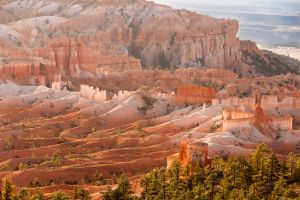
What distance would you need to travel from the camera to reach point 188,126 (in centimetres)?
5662

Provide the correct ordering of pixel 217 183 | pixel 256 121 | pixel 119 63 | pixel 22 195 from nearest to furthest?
pixel 217 183 < pixel 22 195 < pixel 256 121 < pixel 119 63

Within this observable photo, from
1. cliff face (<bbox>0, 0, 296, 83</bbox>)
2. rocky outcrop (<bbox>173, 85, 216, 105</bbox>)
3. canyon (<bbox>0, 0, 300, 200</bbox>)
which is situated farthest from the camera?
cliff face (<bbox>0, 0, 296, 83</bbox>)

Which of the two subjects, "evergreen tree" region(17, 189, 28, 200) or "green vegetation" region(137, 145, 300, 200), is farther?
"evergreen tree" region(17, 189, 28, 200)

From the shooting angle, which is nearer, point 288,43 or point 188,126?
point 188,126

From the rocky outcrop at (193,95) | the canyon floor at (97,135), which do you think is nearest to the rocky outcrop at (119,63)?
the canyon floor at (97,135)

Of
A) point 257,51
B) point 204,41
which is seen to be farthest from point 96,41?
point 257,51

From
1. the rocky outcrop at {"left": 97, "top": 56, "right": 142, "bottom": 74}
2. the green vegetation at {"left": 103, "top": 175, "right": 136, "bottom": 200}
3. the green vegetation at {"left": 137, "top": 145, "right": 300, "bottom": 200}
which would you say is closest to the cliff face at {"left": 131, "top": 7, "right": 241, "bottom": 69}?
the rocky outcrop at {"left": 97, "top": 56, "right": 142, "bottom": 74}

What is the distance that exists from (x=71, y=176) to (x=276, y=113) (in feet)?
67.3

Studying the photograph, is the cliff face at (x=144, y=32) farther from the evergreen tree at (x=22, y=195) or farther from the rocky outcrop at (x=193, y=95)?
the evergreen tree at (x=22, y=195)

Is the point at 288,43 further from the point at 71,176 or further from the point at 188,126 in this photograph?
the point at 71,176

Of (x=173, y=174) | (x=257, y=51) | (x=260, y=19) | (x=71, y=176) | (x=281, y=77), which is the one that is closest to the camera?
(x=173, y=174)

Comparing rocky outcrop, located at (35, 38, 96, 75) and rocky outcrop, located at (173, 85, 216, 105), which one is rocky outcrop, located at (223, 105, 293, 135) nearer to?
rocky outcrop, located at (173, 85, 216, 105)

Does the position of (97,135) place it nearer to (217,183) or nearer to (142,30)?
(217,183)

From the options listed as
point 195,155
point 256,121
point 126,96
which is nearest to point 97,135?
point 126,96
